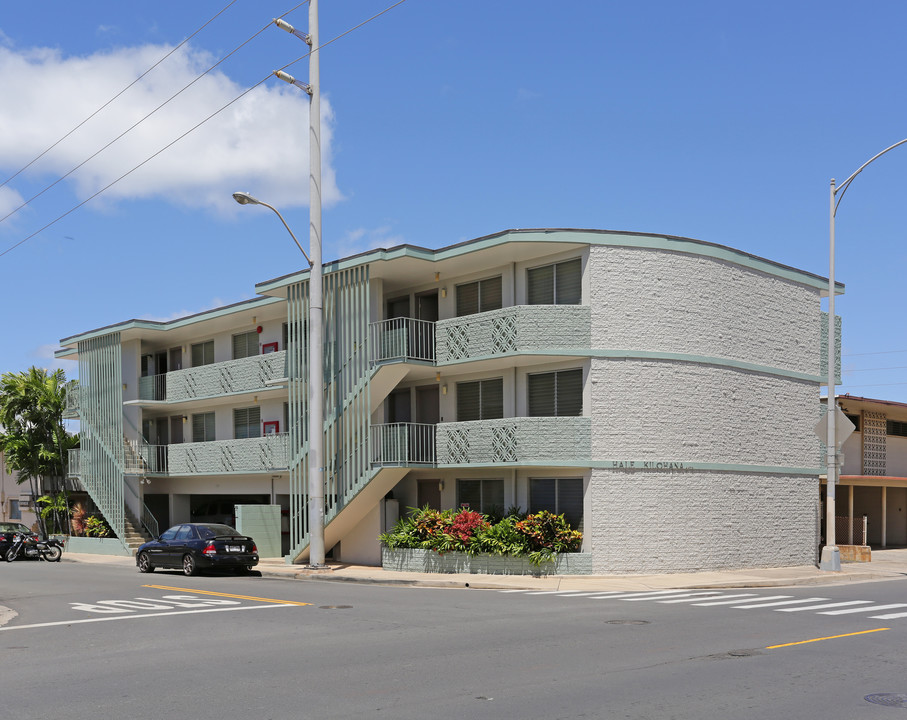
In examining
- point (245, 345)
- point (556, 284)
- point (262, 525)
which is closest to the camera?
point (556, 284)

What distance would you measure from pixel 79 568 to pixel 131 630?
17509 millimetres

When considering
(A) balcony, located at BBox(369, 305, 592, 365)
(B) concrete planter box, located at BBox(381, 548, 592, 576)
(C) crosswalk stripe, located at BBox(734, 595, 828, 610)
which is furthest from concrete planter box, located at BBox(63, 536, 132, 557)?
(C) crosswalk stripe, located at BBox(734, 595, 828, 610)

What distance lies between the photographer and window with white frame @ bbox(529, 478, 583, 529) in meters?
25.6

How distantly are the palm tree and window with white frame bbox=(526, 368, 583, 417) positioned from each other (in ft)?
81.2

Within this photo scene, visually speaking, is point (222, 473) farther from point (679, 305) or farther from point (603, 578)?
point (679, 305)

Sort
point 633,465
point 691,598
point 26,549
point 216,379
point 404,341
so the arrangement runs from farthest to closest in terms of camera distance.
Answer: point 216,379 → point 26,549 → point 404,341 → point 633,465 → point 691,598

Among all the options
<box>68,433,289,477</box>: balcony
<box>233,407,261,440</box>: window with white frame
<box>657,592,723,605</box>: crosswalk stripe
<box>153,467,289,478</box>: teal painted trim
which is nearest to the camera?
<box>657,592,723,605</box>: crosswalk stripe

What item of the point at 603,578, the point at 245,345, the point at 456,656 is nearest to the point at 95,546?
the point at 245,345

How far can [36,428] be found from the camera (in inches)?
1700

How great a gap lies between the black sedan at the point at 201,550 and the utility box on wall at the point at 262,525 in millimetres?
3810

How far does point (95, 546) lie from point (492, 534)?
810 inches

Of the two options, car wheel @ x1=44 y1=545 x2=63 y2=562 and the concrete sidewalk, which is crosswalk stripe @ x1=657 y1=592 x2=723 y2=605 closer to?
the concrete sidewalk

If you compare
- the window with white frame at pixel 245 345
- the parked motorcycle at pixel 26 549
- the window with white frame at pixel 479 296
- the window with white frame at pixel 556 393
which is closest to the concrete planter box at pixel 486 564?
the window with white frame at pixel 556 393

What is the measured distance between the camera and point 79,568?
30.8 meters
